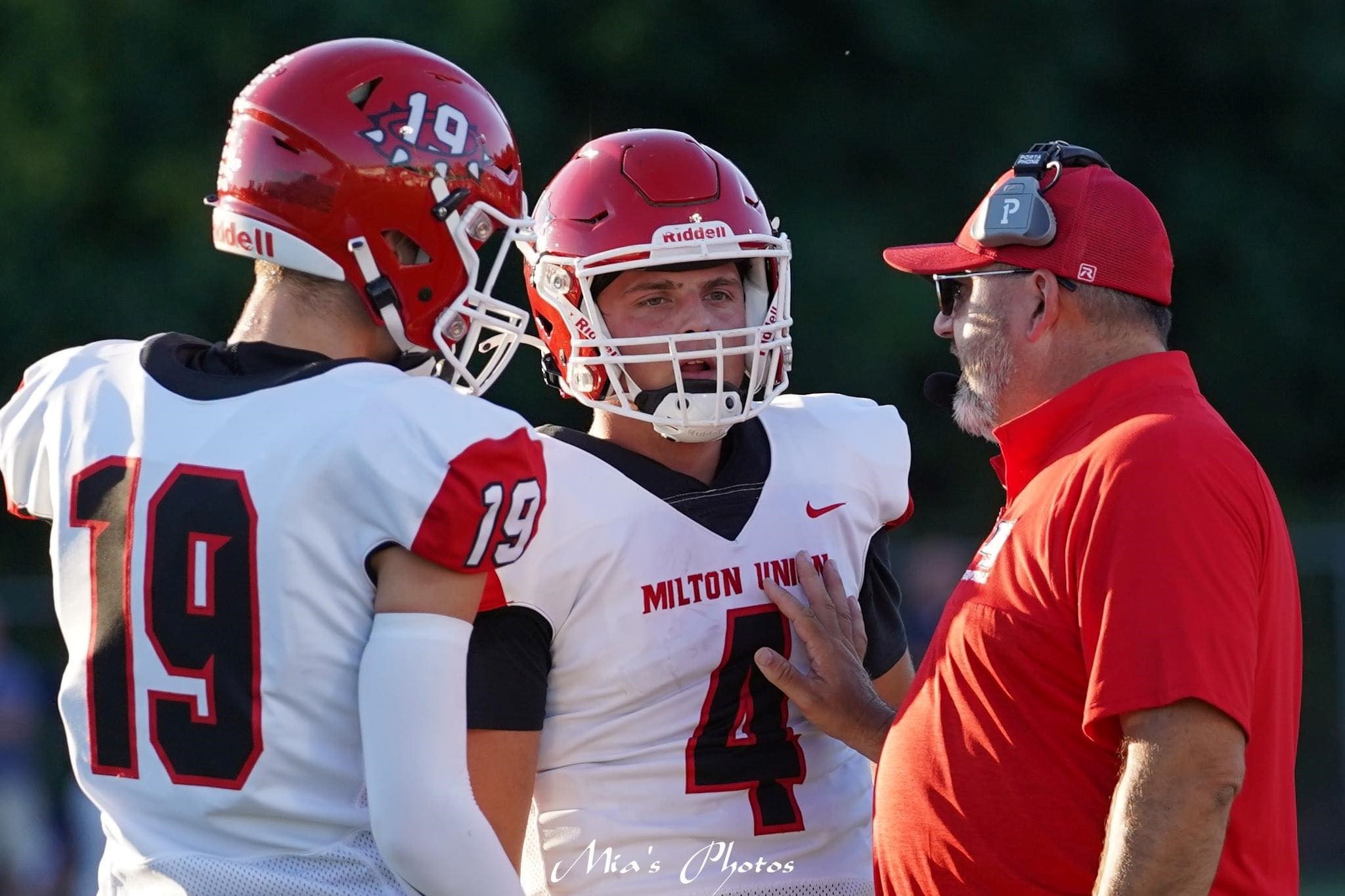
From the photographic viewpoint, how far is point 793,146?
8984 millimetres

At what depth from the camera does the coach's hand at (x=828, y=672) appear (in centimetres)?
253

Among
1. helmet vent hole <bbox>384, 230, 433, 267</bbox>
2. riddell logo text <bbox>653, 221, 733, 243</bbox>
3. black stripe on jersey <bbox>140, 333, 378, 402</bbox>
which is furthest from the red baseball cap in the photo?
black stripe on jersey <bbox>140, 333, 378, 402</bbox>

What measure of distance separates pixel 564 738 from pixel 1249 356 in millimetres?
7889

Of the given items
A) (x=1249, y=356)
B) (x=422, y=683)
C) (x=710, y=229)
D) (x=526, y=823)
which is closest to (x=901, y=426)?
(x=710, y=229)

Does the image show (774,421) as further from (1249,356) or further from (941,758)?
(1249,356)

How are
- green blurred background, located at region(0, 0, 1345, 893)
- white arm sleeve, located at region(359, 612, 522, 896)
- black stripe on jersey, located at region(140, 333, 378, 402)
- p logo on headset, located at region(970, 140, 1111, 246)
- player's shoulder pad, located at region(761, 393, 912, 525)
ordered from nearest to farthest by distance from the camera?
white arm sleeve, located at region(359, 612, 522, 896)
black stripe on jersey, located at region(140, 333, 378, 402)
p logo on headset, located at region(970, 140, 1111, 246)
player's shoulder pad, located at region(761, 393, 912, 525)
green blurred background, located at region(0, 0, 1345, 893)

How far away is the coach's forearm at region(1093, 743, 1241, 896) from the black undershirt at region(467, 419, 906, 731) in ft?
2.38

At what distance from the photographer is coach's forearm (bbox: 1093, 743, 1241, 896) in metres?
2.07

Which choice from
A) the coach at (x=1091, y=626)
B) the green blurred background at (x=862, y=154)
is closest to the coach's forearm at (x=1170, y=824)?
the coach at (x=1091, y=626)

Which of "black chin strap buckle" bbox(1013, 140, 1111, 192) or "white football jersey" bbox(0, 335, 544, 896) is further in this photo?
"black chin strap buckle" bbox(1013, 140, 1111, 192)

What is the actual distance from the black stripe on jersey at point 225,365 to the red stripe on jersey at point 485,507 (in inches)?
7.5

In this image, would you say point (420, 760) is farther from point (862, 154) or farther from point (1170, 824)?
point (862, 154)

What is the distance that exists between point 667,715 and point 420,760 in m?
0.75

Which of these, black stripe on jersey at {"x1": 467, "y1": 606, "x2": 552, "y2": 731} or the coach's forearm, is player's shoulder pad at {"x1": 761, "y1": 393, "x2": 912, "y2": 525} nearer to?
black stripe on jersey at {"x1": 467, "y1": 606, "x2": 552, "y2": 731}
